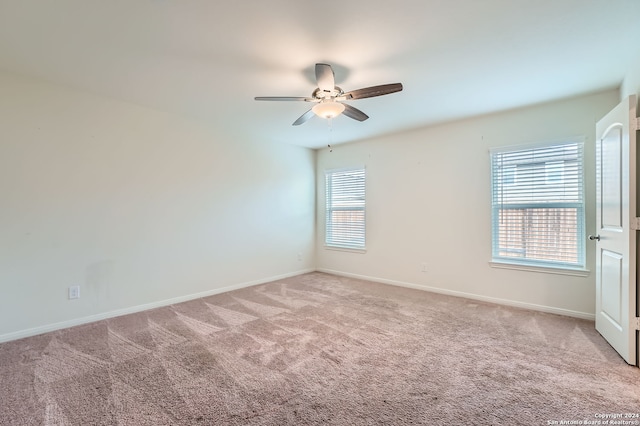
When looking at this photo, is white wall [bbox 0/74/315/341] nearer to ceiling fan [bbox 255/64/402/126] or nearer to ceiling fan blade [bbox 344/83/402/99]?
ceiling fan [bbox 255/64/402/126]

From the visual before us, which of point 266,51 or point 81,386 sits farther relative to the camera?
point 266,51

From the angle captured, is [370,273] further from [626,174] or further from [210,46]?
[210,46]

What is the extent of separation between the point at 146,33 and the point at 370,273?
424 centimetres

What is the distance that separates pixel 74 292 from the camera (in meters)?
2.98

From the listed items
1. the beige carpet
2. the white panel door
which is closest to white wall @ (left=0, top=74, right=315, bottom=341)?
the beige carpet

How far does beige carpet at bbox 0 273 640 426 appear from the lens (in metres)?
1.68

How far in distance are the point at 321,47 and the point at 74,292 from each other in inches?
133

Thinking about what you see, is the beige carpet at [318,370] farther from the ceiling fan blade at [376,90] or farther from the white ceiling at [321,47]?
the white ceiling at [321,47]

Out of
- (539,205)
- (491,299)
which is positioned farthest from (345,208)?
(539,205)

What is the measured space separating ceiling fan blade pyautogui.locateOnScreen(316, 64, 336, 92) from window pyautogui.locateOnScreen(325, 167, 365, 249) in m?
2.75

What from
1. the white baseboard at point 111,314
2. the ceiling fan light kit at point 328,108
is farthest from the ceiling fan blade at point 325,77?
the white baseboard at point 111,314

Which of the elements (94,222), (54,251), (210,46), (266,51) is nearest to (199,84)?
(210,46)

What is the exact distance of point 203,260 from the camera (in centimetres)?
402

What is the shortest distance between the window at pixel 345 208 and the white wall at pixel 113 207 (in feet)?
4.38
